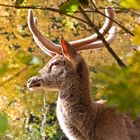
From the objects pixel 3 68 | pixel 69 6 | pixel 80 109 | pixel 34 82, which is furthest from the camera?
pixel 34 82

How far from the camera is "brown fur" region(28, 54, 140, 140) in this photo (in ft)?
10.6

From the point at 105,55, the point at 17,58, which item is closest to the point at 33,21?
the point at 17,58

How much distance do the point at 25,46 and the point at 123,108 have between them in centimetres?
810

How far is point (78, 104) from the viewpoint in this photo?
133 inches

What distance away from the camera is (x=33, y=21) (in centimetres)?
361

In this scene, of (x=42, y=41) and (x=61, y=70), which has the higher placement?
(x=42, y=41)

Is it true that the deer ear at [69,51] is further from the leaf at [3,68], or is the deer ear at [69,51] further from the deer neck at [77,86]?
the leaf at [3,68]

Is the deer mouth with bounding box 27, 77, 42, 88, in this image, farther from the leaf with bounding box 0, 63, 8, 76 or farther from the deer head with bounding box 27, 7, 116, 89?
the leaf with bounding box 0, 63, 8, 76

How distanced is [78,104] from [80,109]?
4 cm

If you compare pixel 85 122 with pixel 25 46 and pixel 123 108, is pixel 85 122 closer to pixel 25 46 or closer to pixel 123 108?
pixel 123 108

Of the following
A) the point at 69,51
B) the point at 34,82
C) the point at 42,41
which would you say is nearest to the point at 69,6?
the point at 69,51

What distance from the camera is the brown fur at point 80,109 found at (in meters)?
3.22

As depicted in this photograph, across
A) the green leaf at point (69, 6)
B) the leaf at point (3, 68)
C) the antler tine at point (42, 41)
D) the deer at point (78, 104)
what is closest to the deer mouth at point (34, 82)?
the deer at point (78, 104)

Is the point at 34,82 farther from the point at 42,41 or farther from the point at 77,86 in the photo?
the point at 42,41
